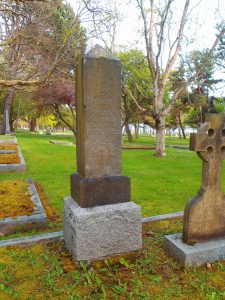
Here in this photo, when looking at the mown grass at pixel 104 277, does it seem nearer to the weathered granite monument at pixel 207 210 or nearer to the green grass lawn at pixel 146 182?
the weathered granite monument at pixel 207 210

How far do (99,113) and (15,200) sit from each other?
10.6 feet

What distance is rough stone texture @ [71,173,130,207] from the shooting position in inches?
140

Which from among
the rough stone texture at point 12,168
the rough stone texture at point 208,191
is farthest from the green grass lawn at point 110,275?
the rough stone texture at point 12,168

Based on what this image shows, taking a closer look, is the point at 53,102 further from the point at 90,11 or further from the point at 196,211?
the point at 196,211

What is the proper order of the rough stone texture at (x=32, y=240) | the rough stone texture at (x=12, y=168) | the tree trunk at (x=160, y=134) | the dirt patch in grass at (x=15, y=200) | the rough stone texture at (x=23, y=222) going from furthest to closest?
the tree trunk at (x=160, y=134), the rough stone texture at (x=12, y=168), the dirt patch in grass at (x=15, y=200), the rough stone texture at (x=23, y=222), the rough stone texture at (x=32, y=240)

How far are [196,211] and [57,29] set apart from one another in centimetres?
1030

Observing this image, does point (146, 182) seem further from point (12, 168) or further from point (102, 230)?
point (102, 230)

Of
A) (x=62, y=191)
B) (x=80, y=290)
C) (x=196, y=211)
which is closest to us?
(x=80, y=290)

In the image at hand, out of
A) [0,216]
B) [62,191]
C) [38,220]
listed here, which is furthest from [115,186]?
[62,191]

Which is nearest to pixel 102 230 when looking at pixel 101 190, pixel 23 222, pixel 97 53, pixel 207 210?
pixel 101 190

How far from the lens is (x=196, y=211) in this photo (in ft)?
12.2

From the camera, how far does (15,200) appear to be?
572cm

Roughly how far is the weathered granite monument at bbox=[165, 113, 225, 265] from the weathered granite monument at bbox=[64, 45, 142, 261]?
0.66 m

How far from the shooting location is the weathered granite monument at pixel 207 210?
3.58 metres
